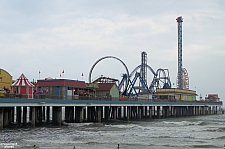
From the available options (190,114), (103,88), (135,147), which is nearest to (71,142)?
(135,147)

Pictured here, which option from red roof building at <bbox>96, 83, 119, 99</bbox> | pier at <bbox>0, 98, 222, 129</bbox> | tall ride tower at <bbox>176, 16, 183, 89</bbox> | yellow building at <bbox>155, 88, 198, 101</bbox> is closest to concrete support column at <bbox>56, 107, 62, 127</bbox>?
pier at <bbox>0, 98, 222, 129</bbox>

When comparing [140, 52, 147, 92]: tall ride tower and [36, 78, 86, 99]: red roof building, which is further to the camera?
[140, 52, 147, 92]: tall ride tower

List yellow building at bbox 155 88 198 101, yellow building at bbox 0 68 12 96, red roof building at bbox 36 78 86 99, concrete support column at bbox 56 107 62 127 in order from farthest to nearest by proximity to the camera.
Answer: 1. yellow building at bbox 155 88 198 101
2. red roof building at bbox 36 78 86 99
3. concrete support column at bbox 56 107 62 127
4. yellow building at bbox 0 68 12 96

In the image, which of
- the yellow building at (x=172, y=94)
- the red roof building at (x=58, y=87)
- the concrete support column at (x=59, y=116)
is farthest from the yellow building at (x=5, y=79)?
the yellow building at (x=172, y=94)

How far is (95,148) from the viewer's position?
27516mm

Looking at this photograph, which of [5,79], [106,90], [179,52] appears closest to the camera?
[5,79]

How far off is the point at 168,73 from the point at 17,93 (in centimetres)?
7570

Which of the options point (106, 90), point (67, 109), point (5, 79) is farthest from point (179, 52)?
point (5, 79)

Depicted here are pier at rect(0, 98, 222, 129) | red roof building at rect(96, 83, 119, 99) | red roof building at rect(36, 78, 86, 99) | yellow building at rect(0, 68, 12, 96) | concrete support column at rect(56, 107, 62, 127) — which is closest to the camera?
pier at rect(0, 98, 222, 129)

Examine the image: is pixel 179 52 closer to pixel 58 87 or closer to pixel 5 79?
pixel 58 87

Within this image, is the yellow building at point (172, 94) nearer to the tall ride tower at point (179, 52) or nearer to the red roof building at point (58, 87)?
Result: the tall ride tower at point (179, 52)

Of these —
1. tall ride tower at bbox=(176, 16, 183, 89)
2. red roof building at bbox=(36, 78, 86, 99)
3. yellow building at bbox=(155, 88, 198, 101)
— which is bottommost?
yellow building at bbox=(155, 88, 198, 101)

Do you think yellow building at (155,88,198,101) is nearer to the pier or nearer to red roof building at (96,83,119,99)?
the pier

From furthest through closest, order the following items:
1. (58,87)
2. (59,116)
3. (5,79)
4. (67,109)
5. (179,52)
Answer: (179,52) < (67,109) < (58,87) < (59,116) < (5,79)
